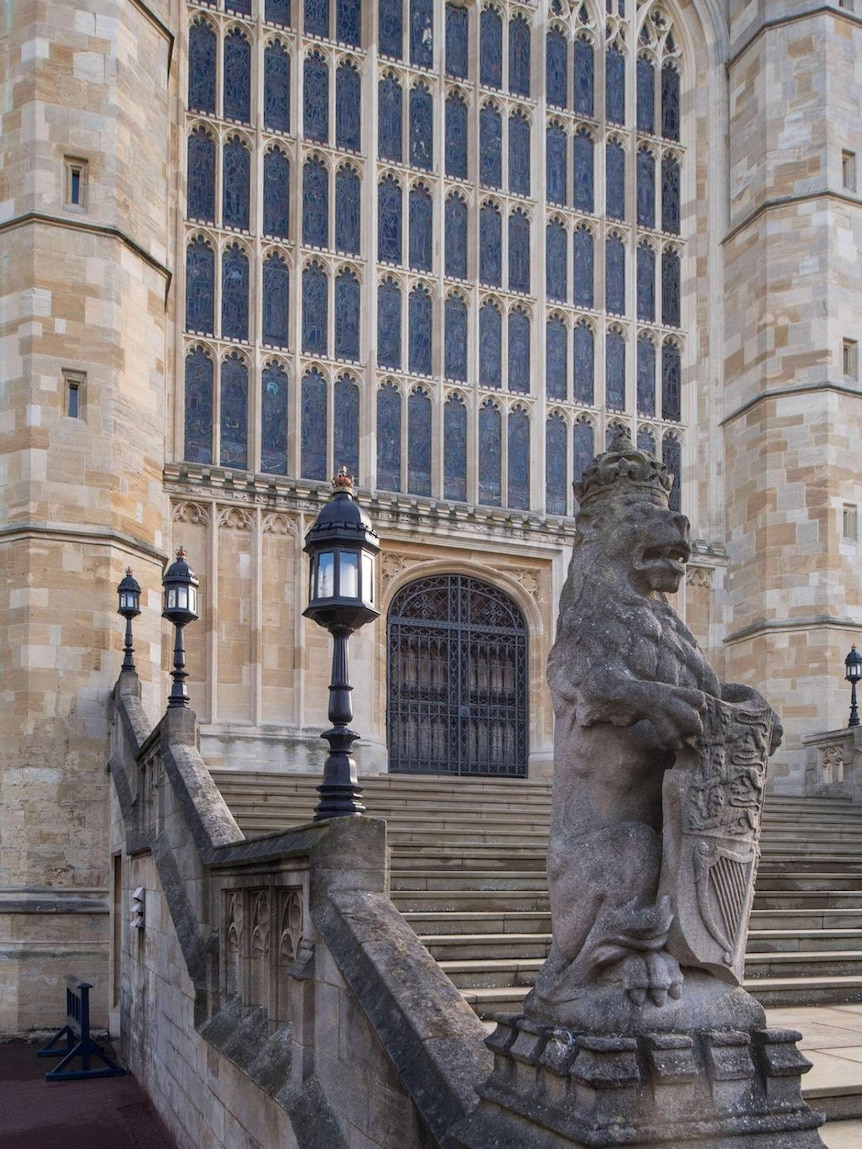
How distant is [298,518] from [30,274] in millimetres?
4619

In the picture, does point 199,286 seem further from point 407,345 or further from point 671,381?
point 671,381

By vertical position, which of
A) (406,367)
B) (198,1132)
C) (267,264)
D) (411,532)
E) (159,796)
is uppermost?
(267,264)

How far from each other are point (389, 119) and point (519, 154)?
2109 mm

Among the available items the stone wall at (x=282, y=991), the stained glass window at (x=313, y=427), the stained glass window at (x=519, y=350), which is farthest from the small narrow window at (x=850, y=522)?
the stone wall at (x=282, y=991)

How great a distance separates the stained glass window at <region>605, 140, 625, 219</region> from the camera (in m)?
20.7

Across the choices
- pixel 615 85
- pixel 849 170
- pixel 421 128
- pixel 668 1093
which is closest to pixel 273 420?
pixel 421 128

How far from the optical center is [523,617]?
745 inches

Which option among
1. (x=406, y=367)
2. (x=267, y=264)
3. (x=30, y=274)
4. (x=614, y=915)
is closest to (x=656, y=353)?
(x=406, y=367)

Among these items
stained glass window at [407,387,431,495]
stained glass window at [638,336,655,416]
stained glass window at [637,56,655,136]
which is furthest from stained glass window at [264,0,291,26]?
stained glass window at [638,336,655,416]

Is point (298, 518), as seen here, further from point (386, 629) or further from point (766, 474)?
point (766, 474)

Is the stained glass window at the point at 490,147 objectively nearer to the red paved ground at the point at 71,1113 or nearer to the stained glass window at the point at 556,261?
the stained glass window at the point at 556,261

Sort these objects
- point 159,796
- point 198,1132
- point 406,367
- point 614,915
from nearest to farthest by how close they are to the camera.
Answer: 1. point 614,915
2. point 198,1132
3. point 159,796
4. point 406,367

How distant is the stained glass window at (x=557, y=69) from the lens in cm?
2028

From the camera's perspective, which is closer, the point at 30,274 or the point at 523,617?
the point at 30,274
